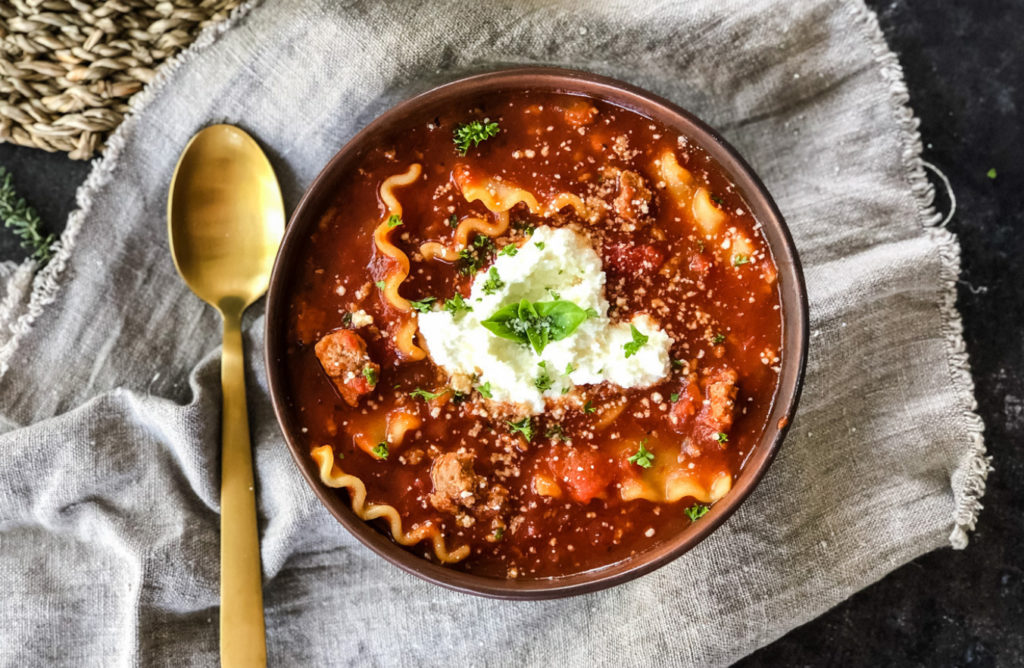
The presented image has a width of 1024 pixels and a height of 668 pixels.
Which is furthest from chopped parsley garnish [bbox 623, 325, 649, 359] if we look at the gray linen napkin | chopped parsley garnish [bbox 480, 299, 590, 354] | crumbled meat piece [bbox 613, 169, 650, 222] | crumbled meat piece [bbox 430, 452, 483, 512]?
the gray linen napkin

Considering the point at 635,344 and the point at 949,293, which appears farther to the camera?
the point at 949,293

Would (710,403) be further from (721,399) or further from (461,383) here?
(461,383)

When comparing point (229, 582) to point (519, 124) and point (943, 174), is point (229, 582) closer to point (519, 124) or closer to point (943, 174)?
point (519, 124)

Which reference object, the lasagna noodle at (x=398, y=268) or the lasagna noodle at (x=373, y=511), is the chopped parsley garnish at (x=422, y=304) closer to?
the lasagna noodle at (x=398, y=268)

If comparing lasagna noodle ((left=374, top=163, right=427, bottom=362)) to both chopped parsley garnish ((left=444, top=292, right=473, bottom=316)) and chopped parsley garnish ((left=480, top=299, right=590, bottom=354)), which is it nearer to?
chopped parsley garnish ((left=444, top=292, right=473, bottom=316))

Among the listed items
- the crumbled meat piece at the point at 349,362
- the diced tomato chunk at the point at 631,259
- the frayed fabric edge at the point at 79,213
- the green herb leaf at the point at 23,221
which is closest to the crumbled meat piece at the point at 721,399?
the diced tomato chunk at the point at 631,259

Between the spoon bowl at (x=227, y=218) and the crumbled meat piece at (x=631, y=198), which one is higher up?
the crumbled meat piece at (x=631, y=198)

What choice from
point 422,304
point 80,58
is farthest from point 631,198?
point 80,58
